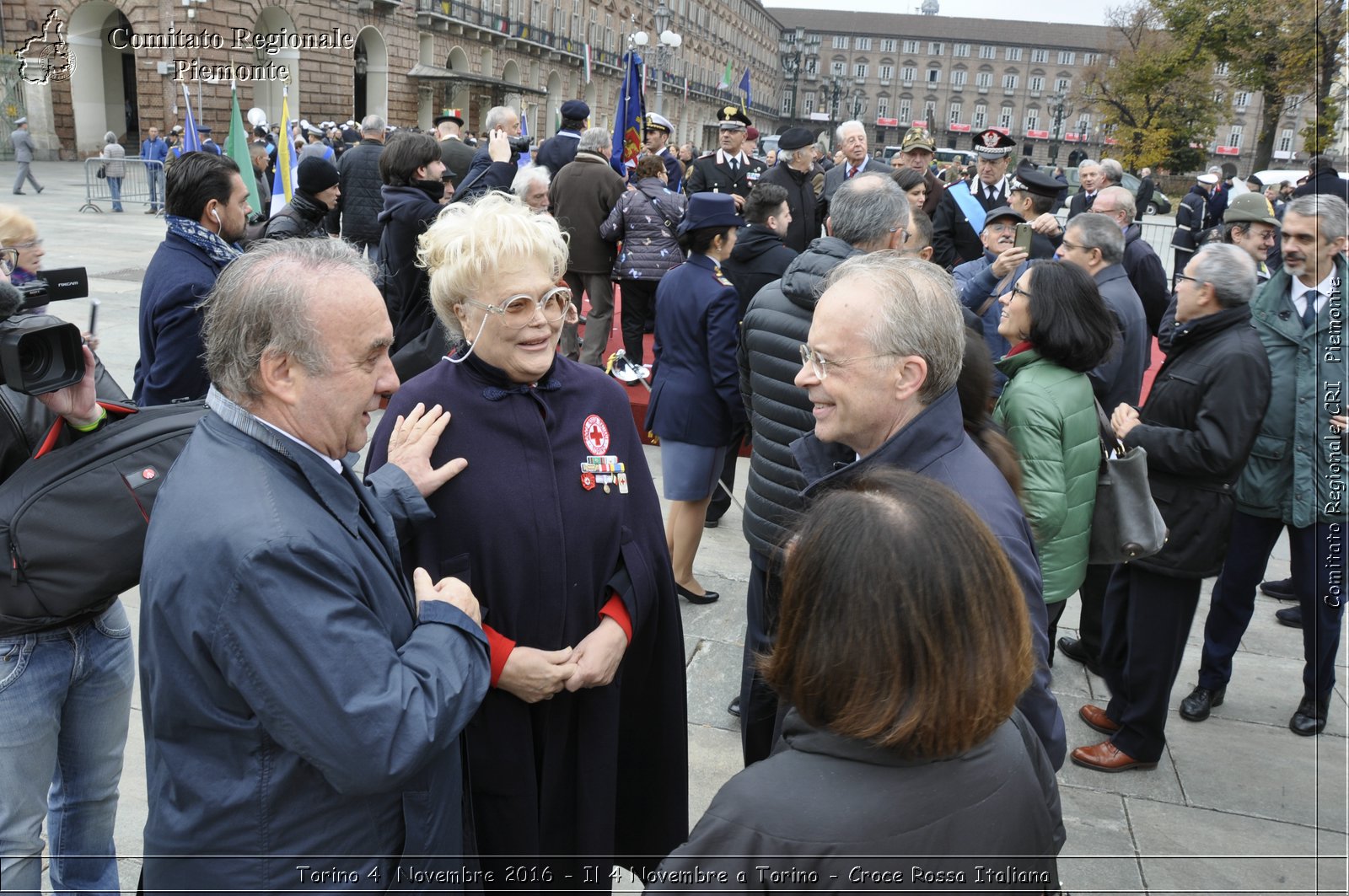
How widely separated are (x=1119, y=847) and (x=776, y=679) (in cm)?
253

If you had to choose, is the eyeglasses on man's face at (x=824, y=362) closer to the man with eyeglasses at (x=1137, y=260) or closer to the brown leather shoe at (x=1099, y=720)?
the brown leather shoe at (x=1099, y=720)

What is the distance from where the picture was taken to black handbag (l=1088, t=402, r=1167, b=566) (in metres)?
3.03

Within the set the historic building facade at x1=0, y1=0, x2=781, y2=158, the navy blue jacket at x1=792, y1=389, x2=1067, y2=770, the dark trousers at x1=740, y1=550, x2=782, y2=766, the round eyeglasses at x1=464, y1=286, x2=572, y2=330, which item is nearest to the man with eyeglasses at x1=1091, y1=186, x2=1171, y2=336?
the dark trousers at x1=740, y1=550, x2=782, y2=766

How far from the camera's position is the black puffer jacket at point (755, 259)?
509 cm

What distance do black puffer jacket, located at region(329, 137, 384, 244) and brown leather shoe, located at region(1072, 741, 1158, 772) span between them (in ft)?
20.3

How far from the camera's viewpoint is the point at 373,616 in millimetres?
1506

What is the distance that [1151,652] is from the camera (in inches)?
136

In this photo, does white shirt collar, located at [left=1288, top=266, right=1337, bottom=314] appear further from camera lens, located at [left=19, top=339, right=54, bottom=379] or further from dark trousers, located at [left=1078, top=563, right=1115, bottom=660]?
camera lens, located at [left=19, top=339, right=54, bottom=379]

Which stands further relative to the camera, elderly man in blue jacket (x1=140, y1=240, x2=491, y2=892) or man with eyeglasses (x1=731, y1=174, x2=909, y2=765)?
man with eyeglasses (x1=731, y1=174, x2=909, y2=765)

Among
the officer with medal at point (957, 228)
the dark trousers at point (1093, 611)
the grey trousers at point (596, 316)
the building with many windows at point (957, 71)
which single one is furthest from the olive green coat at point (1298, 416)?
the building with many windows at point (957, 71)

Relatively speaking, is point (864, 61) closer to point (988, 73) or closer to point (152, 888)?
point (988, 73)

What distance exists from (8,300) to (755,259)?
12.3ft

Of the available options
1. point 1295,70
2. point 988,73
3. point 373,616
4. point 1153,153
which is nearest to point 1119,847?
point 373,616

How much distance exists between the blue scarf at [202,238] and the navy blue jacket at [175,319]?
0.02 metres
